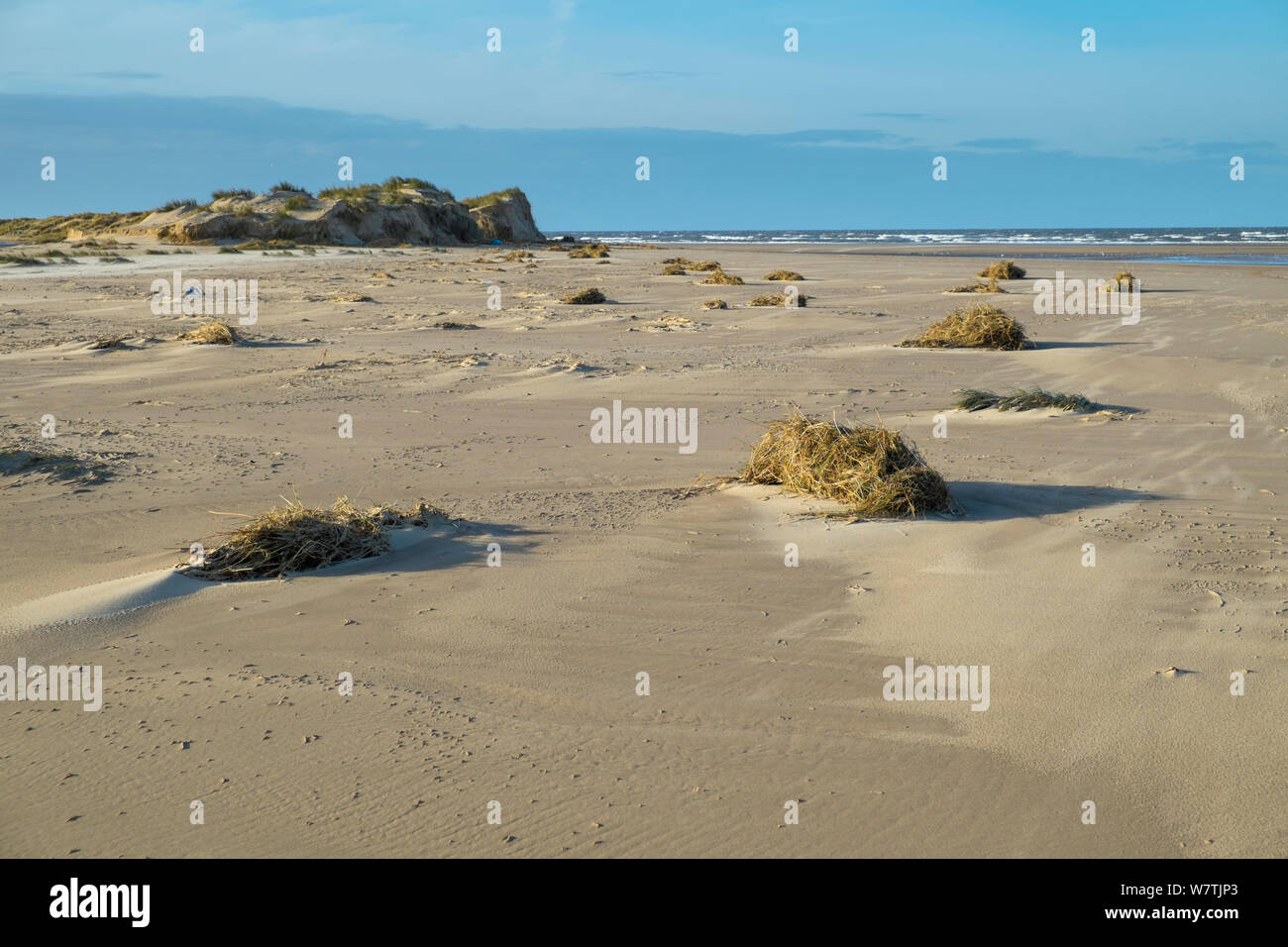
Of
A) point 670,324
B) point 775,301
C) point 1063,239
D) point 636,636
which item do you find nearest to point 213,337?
point 670,324

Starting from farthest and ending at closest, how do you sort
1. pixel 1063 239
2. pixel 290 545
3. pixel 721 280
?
pixel 1063 239 → pixel 721 280 → pixel 290 545

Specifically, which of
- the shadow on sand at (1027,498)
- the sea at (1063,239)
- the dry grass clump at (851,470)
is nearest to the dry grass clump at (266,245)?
the dry grass clump at (851,470)

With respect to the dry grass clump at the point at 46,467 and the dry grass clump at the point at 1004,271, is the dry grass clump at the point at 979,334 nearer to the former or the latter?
the dry grass clump at the point at 46,467

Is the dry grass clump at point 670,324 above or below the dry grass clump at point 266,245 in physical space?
below

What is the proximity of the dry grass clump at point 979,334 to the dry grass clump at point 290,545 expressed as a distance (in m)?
9.72

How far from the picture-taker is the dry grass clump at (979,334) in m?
13.4

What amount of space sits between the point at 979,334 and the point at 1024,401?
13.7 ft

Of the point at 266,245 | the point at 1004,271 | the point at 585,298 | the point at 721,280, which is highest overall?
the point at 266,245

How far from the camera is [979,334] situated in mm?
13453

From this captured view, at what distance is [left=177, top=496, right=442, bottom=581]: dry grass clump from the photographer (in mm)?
5281

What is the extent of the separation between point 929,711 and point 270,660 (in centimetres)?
267

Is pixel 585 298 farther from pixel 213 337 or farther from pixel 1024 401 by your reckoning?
pixel 1024 401
